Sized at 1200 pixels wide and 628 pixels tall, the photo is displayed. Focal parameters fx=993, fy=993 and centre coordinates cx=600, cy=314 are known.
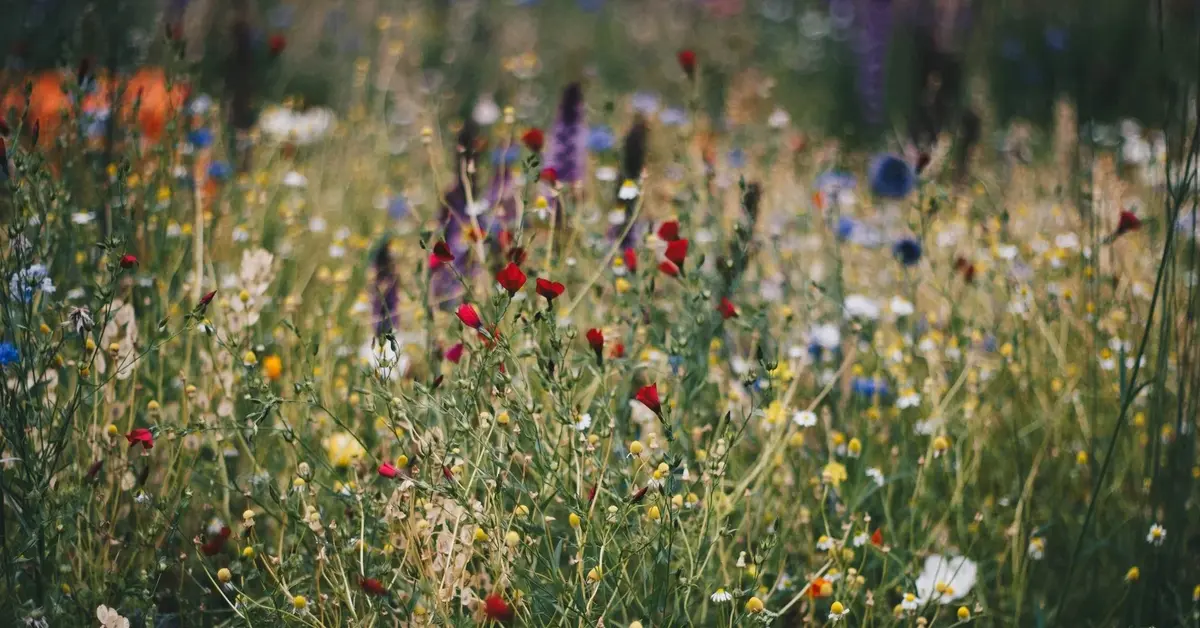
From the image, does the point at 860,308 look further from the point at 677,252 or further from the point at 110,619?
the point at 110,619

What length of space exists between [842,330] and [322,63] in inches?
229

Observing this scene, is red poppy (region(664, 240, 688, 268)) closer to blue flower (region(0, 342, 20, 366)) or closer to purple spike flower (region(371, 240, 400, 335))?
purple spike flower (region(371, 240, 400, 335))

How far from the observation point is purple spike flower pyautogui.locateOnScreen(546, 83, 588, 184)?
286 centimetres

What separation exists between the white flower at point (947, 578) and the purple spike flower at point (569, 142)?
4.66 feet

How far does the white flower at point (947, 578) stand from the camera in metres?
1.89

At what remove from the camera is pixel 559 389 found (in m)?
1.55

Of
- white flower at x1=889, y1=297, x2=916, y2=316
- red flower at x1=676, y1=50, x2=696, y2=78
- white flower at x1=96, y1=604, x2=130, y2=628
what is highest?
red flower at x1=676, y1=50, x2=696, y2=78

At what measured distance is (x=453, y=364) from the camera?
6.56ft

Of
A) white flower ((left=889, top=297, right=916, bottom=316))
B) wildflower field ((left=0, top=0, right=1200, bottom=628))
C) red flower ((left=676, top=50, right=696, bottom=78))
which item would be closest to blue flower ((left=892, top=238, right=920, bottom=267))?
wildflower field ((left=0, top=0, right=1200, bottom=628))

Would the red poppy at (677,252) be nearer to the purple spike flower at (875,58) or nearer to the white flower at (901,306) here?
the white flower at (901,306)

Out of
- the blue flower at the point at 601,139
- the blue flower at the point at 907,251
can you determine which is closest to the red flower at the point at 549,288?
the blue flower at the point at 907,251

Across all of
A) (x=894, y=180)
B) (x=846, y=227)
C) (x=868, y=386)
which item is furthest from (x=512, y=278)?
(x=894, y=180)

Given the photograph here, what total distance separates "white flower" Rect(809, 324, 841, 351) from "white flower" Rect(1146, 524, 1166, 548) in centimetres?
82

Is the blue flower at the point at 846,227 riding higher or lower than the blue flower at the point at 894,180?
higher
